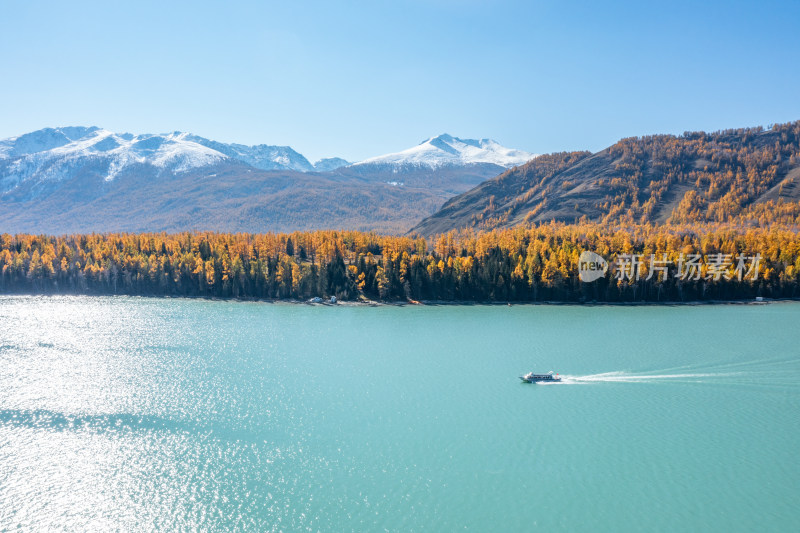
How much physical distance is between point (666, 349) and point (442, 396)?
3619cm

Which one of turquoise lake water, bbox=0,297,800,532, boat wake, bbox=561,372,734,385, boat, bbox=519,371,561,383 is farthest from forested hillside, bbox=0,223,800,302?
boat, bbox=519,371,561,383

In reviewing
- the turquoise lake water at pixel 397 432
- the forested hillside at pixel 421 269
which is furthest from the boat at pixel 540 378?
the forested hillside at pixel 421 269

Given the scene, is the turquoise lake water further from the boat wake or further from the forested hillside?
the forested hillside

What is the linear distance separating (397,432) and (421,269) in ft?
257

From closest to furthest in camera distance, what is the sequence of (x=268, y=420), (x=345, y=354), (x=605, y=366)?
(x=268, y=420), (x=605, y=366), (x=345, y=354)

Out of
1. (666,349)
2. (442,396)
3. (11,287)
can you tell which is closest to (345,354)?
(442,396)

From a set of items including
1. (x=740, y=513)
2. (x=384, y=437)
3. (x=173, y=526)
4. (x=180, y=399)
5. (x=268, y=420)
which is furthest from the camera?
(x=180, y=399)

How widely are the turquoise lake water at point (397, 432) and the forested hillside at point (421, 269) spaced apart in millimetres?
Answer: 39235

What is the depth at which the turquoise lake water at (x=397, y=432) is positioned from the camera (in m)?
30.2

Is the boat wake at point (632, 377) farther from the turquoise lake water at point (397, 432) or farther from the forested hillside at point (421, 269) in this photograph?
the forested hillside at point (421, 269)

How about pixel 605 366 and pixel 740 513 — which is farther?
pixel 605 366

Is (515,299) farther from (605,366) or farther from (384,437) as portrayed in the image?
(384,437)

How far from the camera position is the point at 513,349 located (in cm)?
6869

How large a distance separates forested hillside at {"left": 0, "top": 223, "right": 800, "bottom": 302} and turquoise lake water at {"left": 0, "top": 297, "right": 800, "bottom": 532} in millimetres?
39235
